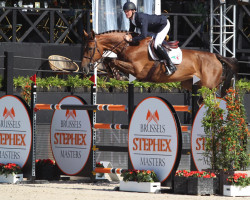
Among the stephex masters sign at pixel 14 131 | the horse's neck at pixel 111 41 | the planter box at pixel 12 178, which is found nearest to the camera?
the planter box at pixel 12 178

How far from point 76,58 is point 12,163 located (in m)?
7.77

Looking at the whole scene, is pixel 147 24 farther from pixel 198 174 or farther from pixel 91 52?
pixel 198 174

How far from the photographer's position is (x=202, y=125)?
359 inches

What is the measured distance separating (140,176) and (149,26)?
14.7ft

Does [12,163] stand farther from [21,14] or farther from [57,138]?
[21,14]

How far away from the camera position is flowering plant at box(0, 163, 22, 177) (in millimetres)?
10506

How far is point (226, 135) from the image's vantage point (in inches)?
350

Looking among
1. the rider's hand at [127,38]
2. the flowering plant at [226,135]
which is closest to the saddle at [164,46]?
the rider's hand at [127,38]

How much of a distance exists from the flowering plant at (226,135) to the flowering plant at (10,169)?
8.98ft

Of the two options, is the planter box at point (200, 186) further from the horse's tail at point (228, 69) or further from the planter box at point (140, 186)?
the horse's tail at point (228, 69)

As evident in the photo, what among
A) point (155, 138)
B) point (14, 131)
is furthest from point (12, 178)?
point (155, 138)

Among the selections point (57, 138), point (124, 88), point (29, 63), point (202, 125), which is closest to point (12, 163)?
point (57, 138)

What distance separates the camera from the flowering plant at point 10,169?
1051cm

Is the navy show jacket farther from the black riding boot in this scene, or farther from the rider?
the black riding boot
